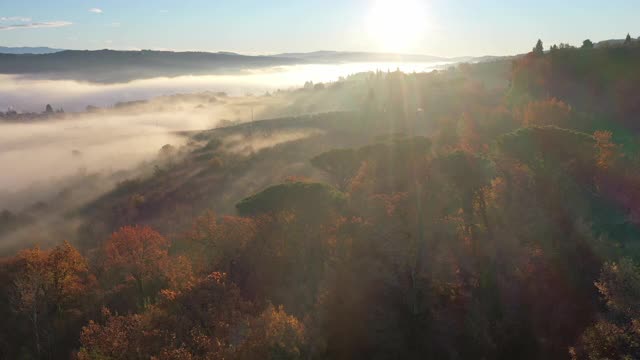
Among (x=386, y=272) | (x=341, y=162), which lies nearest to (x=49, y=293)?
(x=386, y=272)

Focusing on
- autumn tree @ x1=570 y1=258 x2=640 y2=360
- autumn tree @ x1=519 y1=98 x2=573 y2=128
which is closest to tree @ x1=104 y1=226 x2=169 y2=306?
autumn tree @ x1=570 y1=258 x2=640 y2=360

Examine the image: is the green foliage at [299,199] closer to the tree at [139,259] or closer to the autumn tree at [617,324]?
the tree at [139,259]

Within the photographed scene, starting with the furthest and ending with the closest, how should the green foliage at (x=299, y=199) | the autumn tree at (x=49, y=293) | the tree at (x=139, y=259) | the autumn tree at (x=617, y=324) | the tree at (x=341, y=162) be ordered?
the tree at (x=341, y=162) → the tree at (x=139, y=259) → the autumn tree at (x=49, y=293) → the green foliage at (x=299, y=199) → the autumn tree at (x=617, y=324)

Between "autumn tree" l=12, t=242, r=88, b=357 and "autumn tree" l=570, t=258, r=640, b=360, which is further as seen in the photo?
"autumn tree" l=12, t=242, r=88, b=357

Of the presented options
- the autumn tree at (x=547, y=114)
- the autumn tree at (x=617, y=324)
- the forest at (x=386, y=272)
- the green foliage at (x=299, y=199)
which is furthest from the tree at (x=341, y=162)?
the autumn tree at (x=547, y=114)

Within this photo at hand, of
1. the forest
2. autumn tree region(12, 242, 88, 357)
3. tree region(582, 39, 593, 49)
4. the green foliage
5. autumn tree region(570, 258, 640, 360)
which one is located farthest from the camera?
tree region(582, 39, 593, 49)

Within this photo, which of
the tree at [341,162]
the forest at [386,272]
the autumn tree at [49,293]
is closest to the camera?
the forest at [386,272]

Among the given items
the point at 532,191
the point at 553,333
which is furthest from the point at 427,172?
the point at 553,333

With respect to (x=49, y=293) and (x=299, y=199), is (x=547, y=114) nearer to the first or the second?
(x=299, y=199)

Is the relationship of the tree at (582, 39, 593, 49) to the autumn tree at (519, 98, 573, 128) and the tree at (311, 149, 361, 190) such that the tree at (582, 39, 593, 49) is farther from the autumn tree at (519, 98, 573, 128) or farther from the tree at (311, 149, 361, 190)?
the tree at (311, 149, 361, 190)

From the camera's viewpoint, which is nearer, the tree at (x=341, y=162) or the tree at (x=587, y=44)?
the tree at (x=341, y=162)

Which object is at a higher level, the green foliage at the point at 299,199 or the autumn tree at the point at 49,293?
the green foliage at the point at 299,199
